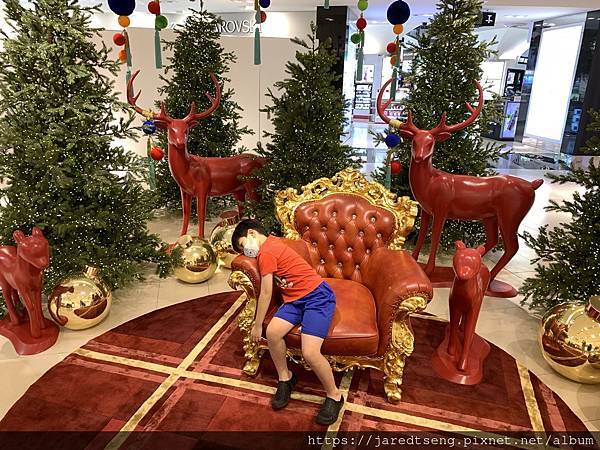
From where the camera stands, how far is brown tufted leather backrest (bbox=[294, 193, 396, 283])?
2.94 metres

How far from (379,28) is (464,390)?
10.2 metres

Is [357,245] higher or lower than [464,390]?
higher

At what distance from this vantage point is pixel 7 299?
9.77 ft

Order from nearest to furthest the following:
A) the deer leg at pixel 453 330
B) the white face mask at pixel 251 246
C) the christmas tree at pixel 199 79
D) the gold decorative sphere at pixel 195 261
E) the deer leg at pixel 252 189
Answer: the white face mask at pixel 251 246 < the deer leg at pixel 453 330 < the gold decorative sphere at pixel 195 261 < the deer leg at pixel 252 189 < the christmas tree at pixel 199 79

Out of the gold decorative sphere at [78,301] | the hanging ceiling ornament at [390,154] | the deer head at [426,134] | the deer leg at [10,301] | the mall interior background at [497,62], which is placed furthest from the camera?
the mall interior background at [497,62]

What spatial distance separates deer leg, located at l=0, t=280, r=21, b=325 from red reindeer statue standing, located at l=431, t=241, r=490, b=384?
2934 mm

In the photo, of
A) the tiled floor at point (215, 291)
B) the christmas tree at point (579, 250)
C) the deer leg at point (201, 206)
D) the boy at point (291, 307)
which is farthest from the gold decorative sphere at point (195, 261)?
the christmas tree at point (579, 250)

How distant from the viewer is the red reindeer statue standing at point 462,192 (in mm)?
3715

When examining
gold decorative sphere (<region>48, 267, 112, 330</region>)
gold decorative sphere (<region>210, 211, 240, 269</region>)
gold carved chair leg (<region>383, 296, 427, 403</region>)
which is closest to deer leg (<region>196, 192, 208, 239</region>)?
gold decorative sphere (<region>210, 211, 240, 269</region>)

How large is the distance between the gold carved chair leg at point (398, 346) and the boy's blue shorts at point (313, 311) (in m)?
0.38

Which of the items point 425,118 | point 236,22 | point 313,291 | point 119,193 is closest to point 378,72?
point 236,22

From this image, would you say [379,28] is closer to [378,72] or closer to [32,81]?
[378,72]

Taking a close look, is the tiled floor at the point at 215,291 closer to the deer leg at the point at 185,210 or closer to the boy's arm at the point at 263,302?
the deer leg at the point at 185,210

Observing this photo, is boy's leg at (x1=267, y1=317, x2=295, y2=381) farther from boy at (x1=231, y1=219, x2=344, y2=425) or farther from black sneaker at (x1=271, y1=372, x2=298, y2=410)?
black sneaker at (x1=271, y1=372, x2=298, y2=410)
